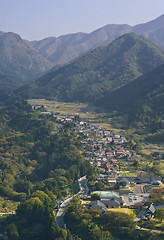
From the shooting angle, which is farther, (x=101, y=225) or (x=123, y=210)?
(x=123, y=210)

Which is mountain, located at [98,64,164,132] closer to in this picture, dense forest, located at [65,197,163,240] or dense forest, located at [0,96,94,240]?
dense forest, located at [0,96,94,240]

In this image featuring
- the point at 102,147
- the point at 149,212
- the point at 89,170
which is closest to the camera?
the point at 149,212

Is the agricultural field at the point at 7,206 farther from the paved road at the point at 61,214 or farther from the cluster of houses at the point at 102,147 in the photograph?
the cluster of houses at the point at 102,147

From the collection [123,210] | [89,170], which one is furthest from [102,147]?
[123,210]

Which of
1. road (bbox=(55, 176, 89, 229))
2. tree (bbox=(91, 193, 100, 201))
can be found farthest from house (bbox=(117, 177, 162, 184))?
tree (bbox=(91, 193, 100, 201))

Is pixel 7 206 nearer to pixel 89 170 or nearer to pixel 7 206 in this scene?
pixel 7 206

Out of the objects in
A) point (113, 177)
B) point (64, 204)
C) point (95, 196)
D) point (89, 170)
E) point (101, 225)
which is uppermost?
point (89, 170)
